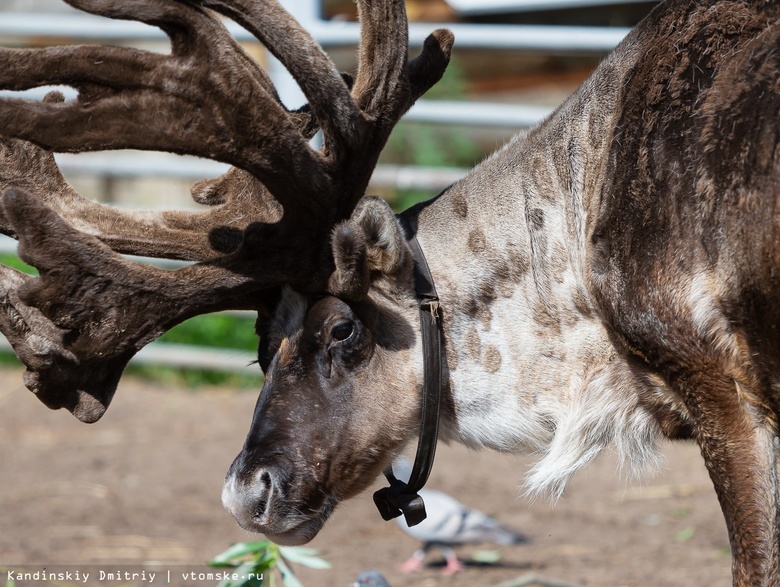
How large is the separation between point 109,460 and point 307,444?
3.44m

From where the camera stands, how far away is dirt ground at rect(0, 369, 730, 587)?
4461 mm

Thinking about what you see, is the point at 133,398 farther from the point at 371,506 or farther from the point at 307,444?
the point at 307,444

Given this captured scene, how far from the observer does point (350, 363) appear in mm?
3059

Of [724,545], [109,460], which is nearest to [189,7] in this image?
[724,545]

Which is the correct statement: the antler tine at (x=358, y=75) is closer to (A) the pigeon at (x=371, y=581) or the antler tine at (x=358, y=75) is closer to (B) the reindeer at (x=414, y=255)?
(B) the reindeer at (x=414, y=255)

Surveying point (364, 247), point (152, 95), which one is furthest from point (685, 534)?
point (152, 95)

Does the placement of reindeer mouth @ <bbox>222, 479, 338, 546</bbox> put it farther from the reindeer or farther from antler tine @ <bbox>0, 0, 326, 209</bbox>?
→ antler tine @ <bbox>0, 0, 326, 209</bbox>

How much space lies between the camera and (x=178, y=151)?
281 centimetres

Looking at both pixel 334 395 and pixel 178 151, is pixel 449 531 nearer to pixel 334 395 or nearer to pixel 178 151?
pixel 334 395

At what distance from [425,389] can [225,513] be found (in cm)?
253

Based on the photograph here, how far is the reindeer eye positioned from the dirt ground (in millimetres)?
615

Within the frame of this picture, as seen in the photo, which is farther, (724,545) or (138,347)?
(724,545)

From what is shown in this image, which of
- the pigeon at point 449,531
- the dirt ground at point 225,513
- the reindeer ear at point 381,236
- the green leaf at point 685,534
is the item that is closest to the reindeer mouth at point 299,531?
the dirt ground at point 225,513

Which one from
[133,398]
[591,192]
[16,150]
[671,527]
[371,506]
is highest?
[591,192]
